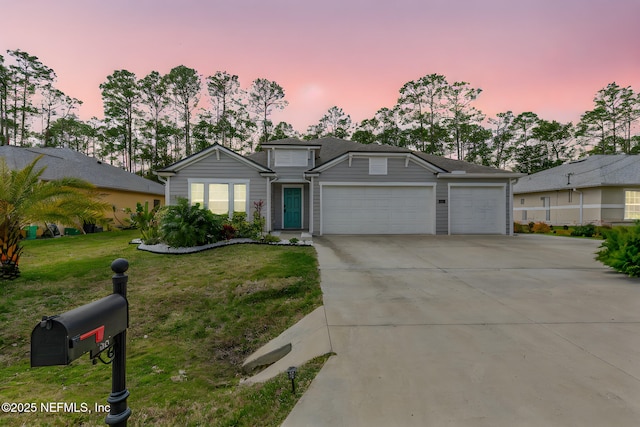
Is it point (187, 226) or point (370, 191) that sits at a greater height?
point (370, 191)

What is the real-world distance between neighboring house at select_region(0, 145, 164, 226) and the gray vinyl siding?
243 inches

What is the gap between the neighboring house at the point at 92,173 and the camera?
1616 centimetres

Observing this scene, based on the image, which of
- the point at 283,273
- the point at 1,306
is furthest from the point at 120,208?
the point at 283,273

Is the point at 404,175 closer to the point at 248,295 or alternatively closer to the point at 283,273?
the point at 283,273

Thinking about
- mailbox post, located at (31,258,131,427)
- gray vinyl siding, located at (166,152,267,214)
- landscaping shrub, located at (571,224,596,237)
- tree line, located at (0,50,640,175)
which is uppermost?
tree line, located at (0,50,640,175)

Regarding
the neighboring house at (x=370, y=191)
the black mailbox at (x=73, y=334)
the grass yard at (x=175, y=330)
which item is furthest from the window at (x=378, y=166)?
the black mailbox at (x=73, y=334)

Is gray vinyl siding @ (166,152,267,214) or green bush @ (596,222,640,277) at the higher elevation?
gray vinyl siding @ (166,152,267,214)

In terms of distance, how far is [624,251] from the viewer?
6250mm

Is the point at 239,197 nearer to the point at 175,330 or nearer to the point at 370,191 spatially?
the point at 370,191

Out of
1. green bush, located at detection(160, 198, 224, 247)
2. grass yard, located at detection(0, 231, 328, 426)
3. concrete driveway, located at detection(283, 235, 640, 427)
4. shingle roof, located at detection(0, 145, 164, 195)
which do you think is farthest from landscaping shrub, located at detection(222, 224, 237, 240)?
shingle roof, located at detection(0, 145, 164, 195)

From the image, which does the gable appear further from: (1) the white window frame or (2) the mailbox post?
(2) the mailbox post

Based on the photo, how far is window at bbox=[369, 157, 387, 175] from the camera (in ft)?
44.3

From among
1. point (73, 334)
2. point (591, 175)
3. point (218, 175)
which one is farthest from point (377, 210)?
point (591, 175)

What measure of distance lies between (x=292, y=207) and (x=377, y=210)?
4.67 m
